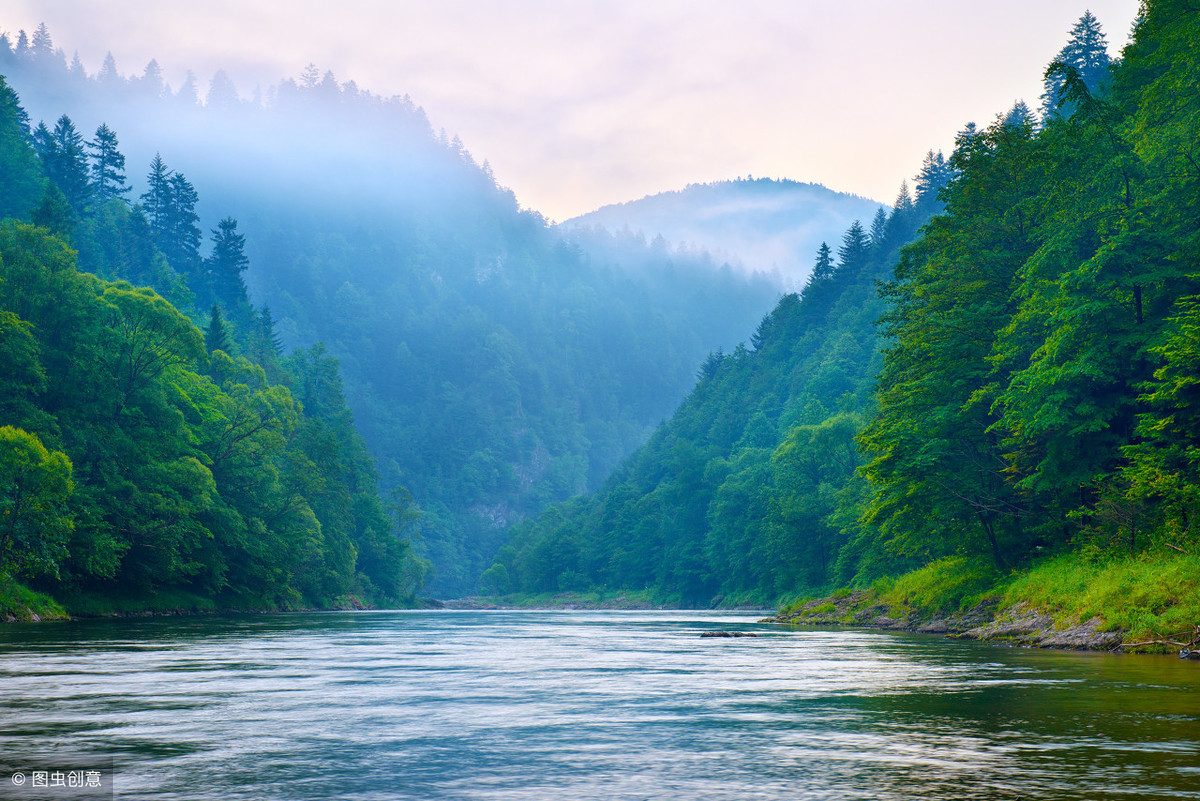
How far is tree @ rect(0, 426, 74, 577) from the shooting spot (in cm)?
4938

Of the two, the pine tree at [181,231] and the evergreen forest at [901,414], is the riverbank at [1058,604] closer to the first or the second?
the evergreen forest at [901,414]

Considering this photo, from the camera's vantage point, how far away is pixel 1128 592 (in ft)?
102

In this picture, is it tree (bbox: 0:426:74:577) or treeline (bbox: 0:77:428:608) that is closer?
tree (bbox: 0:426:74:577)

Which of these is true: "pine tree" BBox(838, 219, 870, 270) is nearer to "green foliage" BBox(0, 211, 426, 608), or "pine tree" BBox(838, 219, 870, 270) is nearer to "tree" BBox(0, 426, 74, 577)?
"green foliage" BBox(0, 211, 426, 608)

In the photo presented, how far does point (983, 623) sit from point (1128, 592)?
11744mm

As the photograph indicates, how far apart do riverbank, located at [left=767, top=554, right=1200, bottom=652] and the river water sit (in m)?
3.04

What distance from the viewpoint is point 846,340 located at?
144m

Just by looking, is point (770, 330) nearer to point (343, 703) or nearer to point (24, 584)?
point (24, 584)

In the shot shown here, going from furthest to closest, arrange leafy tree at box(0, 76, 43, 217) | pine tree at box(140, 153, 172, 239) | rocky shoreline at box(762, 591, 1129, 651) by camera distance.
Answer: pine tree at box(140, 153, 172, 239), leafy tree at box(0, 76, 43, 217), rocky shoreline at box(762, 591, 1129, 651)

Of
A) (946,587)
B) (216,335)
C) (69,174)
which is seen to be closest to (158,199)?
(69,174)

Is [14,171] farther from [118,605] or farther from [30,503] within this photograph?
[30,503]

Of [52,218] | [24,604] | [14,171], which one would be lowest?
[24,604]

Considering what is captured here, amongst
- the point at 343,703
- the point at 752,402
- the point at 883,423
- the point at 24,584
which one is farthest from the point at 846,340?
the point at 343,703

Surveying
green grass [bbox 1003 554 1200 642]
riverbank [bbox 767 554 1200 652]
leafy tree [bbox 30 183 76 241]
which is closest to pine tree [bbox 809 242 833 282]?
leafy tree [bbox 30 183 76 241]
